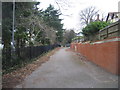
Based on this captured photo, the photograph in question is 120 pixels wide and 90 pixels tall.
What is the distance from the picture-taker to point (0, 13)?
8781mm

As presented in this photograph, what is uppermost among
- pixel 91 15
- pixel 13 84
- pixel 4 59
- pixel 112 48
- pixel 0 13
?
pixel 91 15

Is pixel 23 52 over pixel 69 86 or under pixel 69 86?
over

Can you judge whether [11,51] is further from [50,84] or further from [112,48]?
[112,48]

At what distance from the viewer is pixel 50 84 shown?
16.1ft

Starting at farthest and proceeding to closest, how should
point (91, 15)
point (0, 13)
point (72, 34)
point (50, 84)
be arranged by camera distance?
1. point (72, 34)
2. point (91, 15)
3. point (0, 13)
4. point (50, 84)

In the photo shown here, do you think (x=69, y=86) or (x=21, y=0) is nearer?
(x=69, y=86)

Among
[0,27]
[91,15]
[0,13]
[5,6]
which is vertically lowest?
[0,27]

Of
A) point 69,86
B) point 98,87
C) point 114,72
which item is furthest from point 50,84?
point 114,72

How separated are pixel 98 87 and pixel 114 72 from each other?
2031 millimetres

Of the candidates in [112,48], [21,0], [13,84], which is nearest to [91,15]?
[21,0]

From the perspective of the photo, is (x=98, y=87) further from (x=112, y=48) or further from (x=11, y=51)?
(x=11, y=51)

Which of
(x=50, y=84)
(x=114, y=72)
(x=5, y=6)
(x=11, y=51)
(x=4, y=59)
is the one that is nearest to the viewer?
(x=50, y=84)

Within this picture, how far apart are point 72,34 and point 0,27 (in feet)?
197

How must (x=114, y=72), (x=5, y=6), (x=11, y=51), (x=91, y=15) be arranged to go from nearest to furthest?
1. (x=114, y=72)
2. (x=11, y=51)
3. (x=5, y=6)
4. (x=91, y=15)
